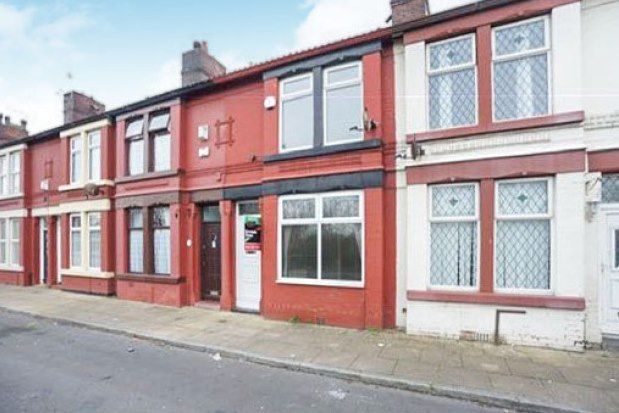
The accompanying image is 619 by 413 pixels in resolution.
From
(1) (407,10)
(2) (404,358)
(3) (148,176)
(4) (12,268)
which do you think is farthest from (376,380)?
(4) (12,268)

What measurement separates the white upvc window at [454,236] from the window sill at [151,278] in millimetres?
7036

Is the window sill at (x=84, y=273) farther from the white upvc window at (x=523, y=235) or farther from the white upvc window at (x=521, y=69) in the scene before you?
the white upvc window at (x=521, y=69)

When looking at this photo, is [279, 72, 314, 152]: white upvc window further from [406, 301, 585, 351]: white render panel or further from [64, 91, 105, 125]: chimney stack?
[64, 91, 105, 125]: chimney stack

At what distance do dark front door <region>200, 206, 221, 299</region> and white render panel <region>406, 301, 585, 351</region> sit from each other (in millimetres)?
5507

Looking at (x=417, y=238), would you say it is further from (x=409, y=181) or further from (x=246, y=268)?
(x=246, y=268)

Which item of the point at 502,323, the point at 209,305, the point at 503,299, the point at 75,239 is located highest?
the point at 75,239

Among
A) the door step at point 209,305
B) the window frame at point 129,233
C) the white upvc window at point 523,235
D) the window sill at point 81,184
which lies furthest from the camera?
the window sill at point 81,184

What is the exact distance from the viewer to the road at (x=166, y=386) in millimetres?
4676

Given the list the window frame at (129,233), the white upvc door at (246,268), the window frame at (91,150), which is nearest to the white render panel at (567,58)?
the white upvc door at (246,268)

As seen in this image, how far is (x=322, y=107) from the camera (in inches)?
340

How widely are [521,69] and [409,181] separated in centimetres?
295

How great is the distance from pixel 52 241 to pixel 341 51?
1366 cm

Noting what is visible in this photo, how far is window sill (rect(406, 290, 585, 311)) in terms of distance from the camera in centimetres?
640

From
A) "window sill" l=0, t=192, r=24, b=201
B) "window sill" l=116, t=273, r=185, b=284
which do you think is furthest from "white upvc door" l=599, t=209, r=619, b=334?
"window sill" l=0, t=192, r=24, b=201
